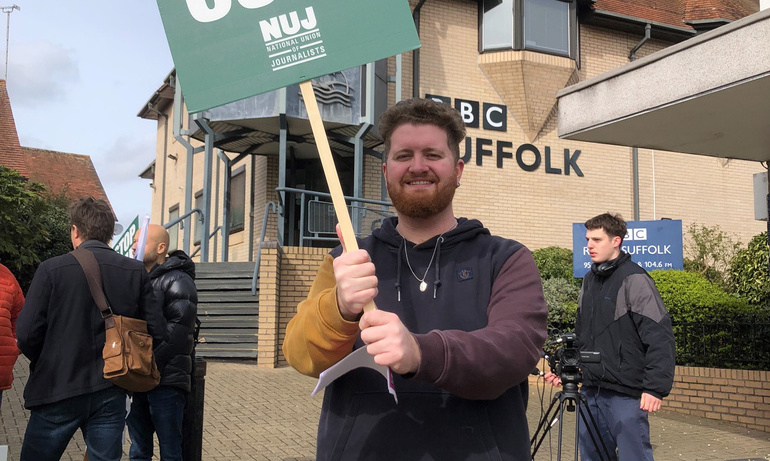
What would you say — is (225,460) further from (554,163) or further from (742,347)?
(554,163)

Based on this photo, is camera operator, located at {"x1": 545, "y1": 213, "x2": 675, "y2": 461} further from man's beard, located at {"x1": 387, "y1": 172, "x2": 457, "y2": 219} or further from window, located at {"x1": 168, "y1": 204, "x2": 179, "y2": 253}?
window, located at {"x1": 168, "y1": 204, "x2": 179, "y2": 253}

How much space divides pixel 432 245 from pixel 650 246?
36.1ft

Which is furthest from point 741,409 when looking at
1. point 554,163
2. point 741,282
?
point 554,163

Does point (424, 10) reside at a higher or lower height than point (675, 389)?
higher

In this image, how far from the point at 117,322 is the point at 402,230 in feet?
8.29

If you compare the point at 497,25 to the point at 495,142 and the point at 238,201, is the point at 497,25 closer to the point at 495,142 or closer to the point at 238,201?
the point at 495,142

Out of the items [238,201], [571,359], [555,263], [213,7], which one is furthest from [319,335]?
[238,201]

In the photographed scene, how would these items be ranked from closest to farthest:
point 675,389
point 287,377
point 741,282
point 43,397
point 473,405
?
point 473,405, point 43,397, point 675,389, point 287,377, point 741,282

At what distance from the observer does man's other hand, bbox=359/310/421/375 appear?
169 centimetres

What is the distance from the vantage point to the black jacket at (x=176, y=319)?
5035mm

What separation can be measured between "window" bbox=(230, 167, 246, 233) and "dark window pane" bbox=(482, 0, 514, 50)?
6749 millimetres

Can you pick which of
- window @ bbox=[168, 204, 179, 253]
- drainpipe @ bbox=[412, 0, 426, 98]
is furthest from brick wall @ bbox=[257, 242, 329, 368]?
window @ bbox=[168, 204, 179, 253]

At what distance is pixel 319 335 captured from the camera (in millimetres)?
1963

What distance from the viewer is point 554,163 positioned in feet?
58.0
